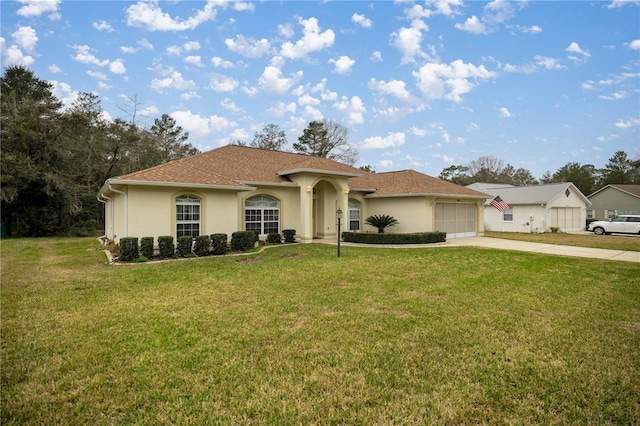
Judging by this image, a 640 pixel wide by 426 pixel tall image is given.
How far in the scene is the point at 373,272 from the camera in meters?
9.41

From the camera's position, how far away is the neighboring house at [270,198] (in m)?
12.5

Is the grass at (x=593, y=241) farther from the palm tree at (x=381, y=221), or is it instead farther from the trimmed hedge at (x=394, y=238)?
the palm tree at (x=381, y=221)

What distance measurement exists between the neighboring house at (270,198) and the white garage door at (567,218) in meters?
9.23

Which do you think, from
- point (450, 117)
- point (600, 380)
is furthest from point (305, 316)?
point (450, 117)

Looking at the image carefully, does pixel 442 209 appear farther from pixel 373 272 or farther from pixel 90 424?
pixel 90 424

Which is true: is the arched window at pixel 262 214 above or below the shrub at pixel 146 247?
above

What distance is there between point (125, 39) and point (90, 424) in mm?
14890

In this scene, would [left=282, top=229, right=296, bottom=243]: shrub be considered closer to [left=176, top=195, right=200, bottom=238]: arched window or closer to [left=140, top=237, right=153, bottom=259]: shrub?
[left=176, top=195, right=200, bottom=238]: arched window

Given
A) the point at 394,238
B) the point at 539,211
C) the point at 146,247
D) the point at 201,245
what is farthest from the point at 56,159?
the point at 539,211

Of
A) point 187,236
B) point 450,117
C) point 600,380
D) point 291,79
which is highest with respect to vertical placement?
point 291,79

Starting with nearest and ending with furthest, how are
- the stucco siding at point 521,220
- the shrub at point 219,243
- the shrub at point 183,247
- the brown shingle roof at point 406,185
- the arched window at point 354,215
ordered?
1. the shrub at point 183,247
2. the shrub at point 219,243
3. the brown shingle roof at point 406,185
4. the arched window at point 354,215
5. the stucco siding at point 521,220

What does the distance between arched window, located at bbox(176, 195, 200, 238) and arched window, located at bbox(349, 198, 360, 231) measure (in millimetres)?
Answer: 9540

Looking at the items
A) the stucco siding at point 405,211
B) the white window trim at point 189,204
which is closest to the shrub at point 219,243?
the white window trim at point 189,204

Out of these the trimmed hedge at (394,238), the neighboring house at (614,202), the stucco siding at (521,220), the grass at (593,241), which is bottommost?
the grass at (593,241)
